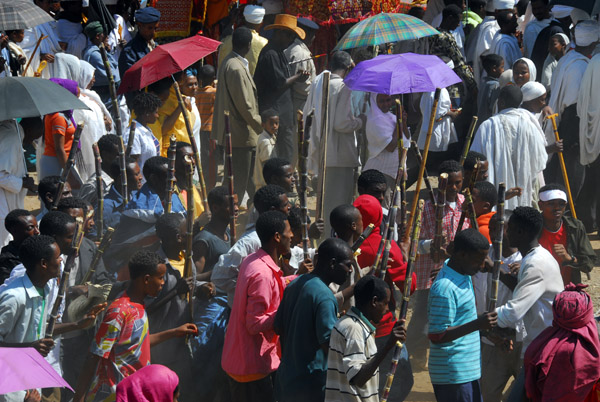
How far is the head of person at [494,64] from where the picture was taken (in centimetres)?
1221

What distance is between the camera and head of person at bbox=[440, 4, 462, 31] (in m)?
13.4

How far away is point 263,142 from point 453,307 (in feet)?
17.7

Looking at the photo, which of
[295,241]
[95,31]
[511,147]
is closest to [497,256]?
[295,241]

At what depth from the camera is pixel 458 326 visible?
257 inches

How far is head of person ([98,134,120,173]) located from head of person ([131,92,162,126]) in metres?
0.61

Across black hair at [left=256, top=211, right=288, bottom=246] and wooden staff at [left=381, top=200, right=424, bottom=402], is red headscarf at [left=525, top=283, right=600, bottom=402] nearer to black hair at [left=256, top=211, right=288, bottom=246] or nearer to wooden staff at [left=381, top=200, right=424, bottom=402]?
wooden staff at [left=381, top=200, right=424, bottom=402]

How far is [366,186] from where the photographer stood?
27.6 feet

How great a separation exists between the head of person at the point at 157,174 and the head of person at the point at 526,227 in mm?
2884

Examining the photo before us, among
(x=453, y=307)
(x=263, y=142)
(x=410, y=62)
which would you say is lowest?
(x=263, y=142)

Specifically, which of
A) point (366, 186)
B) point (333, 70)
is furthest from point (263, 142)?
point (366, 186)

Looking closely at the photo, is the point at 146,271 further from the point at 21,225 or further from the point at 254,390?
the point at 21,225

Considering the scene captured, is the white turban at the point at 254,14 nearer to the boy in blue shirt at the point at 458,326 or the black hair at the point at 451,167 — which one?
the black hair at the point at 451,167

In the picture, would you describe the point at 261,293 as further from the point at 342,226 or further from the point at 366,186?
the point at 366,186

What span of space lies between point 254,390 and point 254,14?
7696mm
